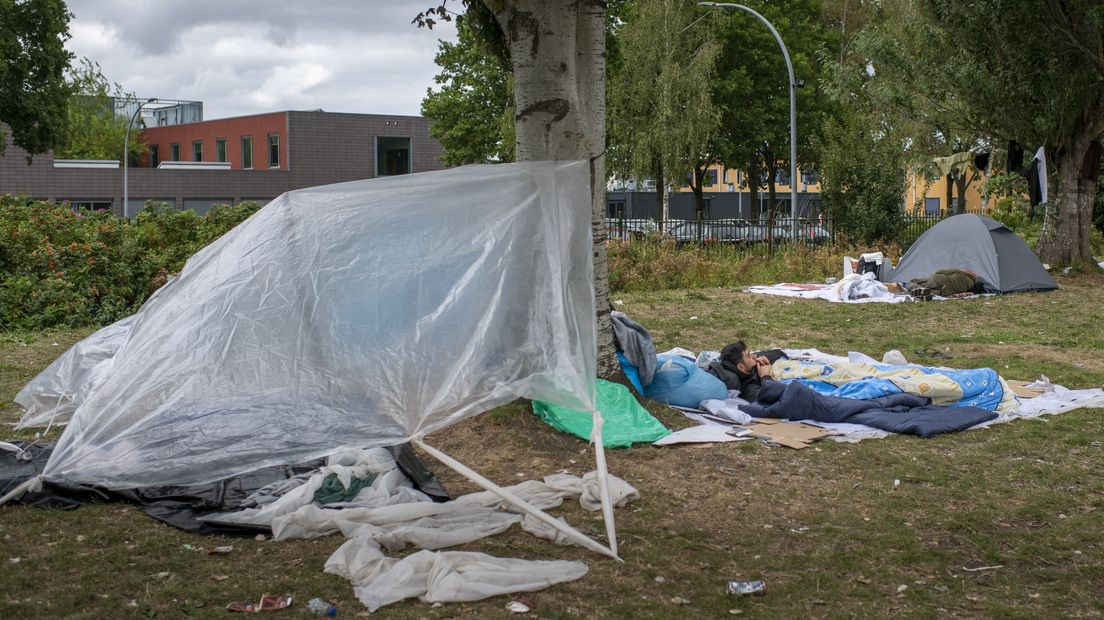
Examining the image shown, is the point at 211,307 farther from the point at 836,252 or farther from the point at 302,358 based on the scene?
the point at 836,252

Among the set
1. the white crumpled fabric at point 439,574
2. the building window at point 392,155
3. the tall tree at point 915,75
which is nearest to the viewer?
the white crumpled fabric at point 439,574

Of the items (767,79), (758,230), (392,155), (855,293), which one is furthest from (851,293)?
(392,155)

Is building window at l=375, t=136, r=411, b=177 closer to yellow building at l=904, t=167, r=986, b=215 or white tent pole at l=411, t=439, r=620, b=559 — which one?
yellow building at l=904, t=167, r=986, b=215

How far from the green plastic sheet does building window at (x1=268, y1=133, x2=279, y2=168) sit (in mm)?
49285

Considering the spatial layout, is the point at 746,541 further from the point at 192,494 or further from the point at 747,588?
the point at 192,494

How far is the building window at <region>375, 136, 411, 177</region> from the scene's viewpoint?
53938 mm

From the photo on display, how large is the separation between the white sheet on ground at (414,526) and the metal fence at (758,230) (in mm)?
15587

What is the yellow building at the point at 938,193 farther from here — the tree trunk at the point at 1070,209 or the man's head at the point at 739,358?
the man's head at the point at 739,358

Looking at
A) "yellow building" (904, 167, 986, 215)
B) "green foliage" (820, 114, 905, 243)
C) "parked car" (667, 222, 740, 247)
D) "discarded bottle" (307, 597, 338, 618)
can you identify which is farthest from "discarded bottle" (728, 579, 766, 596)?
"yellow building" (904, 167, 986, 215)

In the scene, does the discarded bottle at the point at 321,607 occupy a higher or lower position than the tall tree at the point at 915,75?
lower

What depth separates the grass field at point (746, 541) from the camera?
12.9ft

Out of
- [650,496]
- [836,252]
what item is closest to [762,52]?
[836,252]

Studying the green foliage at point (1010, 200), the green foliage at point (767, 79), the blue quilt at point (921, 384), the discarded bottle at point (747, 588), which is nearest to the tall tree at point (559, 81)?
the blue quilt at point (921, 384)

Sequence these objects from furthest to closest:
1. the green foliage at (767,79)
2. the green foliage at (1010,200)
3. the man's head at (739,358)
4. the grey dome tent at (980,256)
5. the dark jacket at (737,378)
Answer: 1. the green foliage at (767,79)
2. the green foliage at (1010,200)
3. the grey dome tent at (980,256)
4. the man's head at (739,358)
5. the dark jacket at (737,378)
